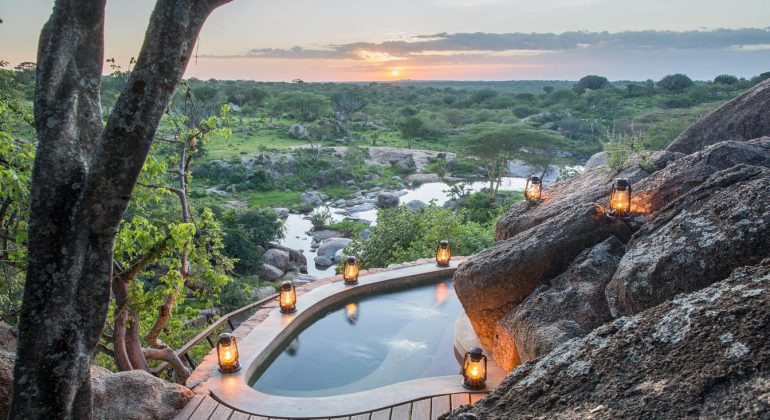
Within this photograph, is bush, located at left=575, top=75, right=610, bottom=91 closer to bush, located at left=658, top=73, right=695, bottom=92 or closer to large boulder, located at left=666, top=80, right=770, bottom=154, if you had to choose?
bush, located at left=658, top=73, right=695, bottom=92

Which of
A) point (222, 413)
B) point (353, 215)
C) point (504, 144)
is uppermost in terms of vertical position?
point (504, 144)

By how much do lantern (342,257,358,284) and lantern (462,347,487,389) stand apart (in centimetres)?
293

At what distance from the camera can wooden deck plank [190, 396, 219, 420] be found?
173 inches

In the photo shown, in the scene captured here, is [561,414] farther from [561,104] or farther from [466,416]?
[561,104]

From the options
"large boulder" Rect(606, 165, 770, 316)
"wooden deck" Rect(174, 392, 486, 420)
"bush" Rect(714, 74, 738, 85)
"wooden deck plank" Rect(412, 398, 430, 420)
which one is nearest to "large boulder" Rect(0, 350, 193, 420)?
"wooden deck" Rect(174, 392, 486, 420)

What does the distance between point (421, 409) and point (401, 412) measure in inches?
6.6

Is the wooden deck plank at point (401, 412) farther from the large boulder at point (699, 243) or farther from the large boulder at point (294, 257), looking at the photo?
the large boulder at point (294, 257)

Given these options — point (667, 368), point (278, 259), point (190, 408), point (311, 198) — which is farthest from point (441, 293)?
point (311, 198)

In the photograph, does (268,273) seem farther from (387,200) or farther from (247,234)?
(387,200)

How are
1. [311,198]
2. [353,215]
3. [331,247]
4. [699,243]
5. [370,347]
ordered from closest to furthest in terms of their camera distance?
[699,243] → [370,347] → [331,247] → [353,215] → [311,198]

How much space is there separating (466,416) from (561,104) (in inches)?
2075

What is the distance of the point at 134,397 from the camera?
13.9 feet

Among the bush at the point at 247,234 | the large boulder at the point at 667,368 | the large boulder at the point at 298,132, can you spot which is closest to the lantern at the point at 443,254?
the large boulder at the point at 667,368

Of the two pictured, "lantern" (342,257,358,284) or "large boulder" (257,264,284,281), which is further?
"large boulder" (257,264,284,281)
